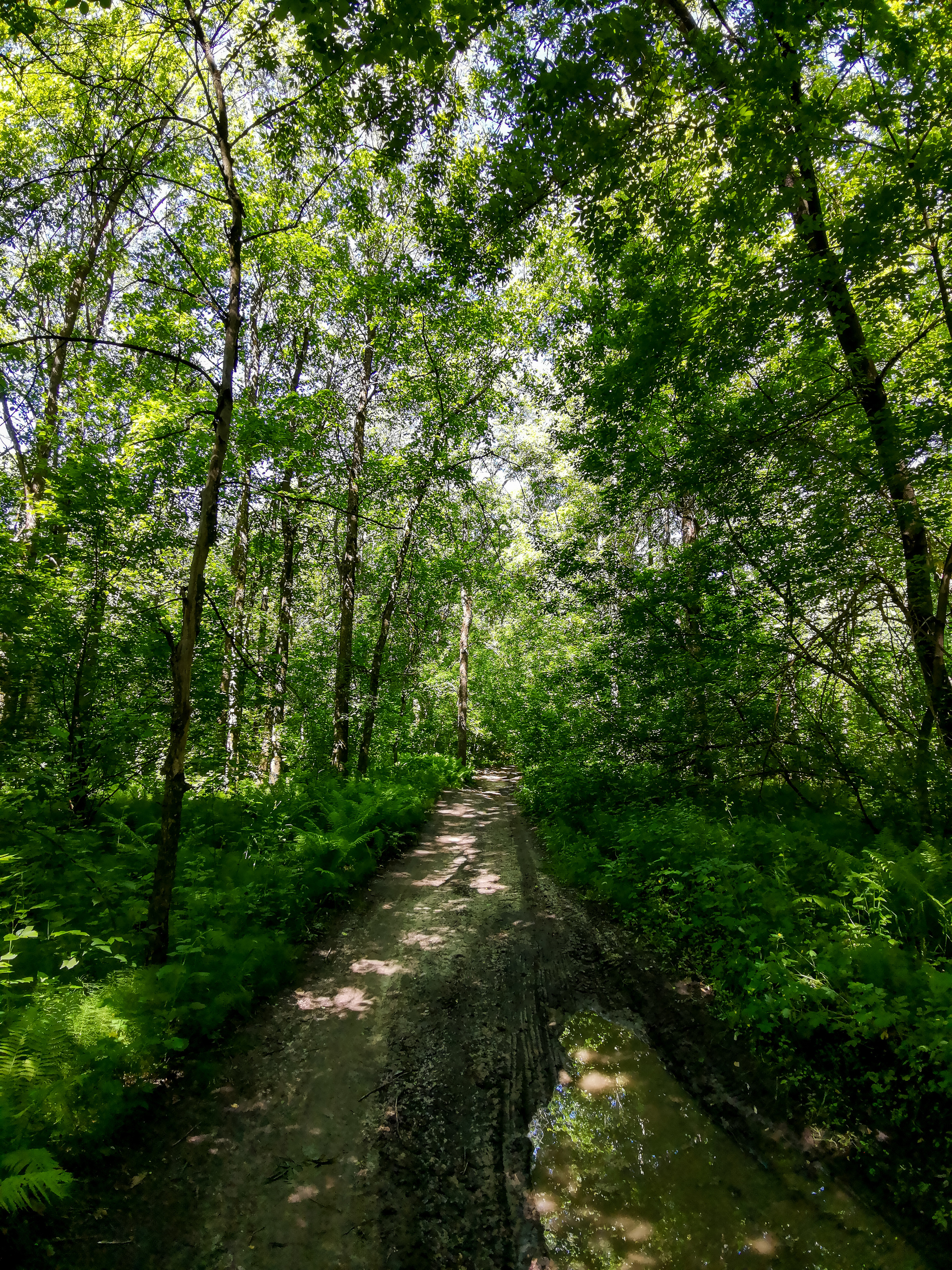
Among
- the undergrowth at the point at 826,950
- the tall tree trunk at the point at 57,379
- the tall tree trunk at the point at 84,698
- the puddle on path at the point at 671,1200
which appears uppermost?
the tall tree trunk at the point at 57,379

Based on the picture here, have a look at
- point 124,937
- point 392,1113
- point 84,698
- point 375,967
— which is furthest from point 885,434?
point 84,698

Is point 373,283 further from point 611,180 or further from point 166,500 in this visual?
point 611,180

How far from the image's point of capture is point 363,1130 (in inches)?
138

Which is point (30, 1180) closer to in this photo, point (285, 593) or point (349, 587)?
point (349, 587)

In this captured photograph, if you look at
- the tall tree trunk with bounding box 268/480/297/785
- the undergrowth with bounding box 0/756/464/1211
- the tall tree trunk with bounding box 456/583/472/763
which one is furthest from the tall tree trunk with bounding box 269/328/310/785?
the tall tree trunk with bounding box 456/583/472/763

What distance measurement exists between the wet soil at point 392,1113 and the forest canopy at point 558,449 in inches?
15.4

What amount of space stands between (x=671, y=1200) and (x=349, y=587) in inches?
412

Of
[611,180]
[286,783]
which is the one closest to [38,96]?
[611,180]

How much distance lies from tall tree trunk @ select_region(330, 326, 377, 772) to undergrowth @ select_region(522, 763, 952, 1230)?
20.8ft

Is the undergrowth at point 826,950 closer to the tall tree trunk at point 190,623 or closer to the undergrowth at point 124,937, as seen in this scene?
the undergrowth at point 124,937

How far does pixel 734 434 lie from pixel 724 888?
18.0ft

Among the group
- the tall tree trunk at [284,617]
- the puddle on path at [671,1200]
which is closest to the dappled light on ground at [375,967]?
the puddle on path at [671,1200]

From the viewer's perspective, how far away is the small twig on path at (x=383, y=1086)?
3795mm

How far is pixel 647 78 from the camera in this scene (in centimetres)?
395
